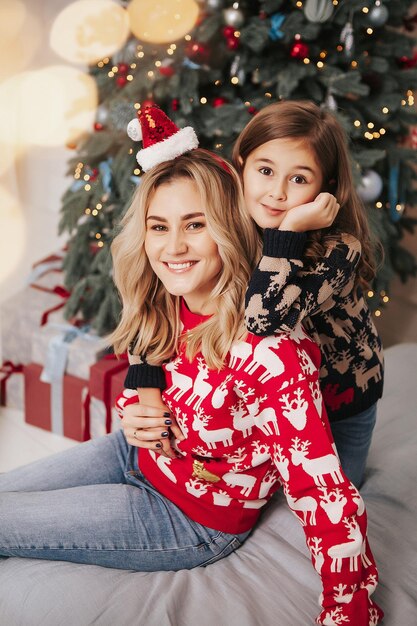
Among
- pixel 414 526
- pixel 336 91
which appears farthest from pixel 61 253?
pixel 414 526

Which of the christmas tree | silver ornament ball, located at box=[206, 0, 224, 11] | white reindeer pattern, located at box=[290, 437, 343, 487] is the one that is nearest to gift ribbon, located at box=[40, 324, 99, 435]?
the christmas tree

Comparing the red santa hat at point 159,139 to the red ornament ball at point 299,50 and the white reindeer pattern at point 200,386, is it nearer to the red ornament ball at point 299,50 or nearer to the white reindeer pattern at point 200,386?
the white reindeer pattern at point 200,386

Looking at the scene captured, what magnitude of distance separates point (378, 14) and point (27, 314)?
6.44 feet

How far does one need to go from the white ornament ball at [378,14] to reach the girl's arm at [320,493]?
1735mm

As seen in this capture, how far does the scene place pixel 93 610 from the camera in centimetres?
115

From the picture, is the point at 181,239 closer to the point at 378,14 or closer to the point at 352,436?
the point at 352,436

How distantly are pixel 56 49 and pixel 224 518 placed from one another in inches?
131

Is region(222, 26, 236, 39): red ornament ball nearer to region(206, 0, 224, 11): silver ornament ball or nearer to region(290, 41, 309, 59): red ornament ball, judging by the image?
region(206, 0, 224, 11): silver ornament ball

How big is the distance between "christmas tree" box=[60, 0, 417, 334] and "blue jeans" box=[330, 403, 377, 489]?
104 centimetres

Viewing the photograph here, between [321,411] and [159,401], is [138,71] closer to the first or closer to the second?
[159,401]

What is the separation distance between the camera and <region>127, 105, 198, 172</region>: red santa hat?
4.23ft

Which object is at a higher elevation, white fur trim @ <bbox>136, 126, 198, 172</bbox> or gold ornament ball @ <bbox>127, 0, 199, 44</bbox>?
gold ornament ball @ <bbox>127, 0, 199, 44</bbox>

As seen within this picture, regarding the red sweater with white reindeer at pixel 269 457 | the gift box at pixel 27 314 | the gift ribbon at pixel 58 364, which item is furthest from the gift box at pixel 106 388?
the red sweater with white reindeer at pixel 269 457

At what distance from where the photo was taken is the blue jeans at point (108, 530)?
1285 millimetres
